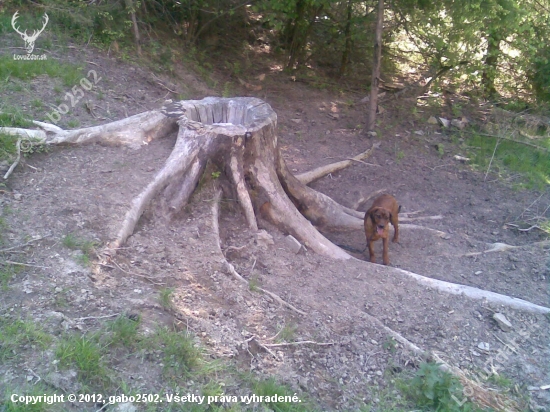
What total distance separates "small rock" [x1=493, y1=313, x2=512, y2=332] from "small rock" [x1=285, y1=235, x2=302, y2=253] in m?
1.91

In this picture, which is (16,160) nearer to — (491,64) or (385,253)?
(385,253)

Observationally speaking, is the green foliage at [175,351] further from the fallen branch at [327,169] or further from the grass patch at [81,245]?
the fallen branch at [327,169]

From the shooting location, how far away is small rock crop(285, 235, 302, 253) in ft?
17.5

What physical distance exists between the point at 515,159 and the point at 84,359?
340 inches

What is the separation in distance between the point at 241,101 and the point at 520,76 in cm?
A: 778

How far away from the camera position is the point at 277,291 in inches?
172

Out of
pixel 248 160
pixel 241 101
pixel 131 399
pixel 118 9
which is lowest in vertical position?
pixel 131 399

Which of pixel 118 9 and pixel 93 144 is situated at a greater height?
pixel 118 9

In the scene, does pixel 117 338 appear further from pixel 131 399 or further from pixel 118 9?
pixel 118 9

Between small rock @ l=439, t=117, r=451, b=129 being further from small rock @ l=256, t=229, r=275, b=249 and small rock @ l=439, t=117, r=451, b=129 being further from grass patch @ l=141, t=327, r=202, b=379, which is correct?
grass patch @ l=141, t=327, r=202, b=379

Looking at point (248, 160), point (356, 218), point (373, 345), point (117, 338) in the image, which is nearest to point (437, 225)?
point (356, 218)

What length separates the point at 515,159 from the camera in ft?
31.1

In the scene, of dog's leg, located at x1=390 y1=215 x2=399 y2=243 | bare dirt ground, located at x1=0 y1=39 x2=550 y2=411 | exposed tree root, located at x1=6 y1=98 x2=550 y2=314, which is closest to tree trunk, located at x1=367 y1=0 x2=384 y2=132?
bare dirt ground, located at x1=0 y1=39 x2=550 y2=411

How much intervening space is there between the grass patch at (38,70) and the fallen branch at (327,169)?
350cm
